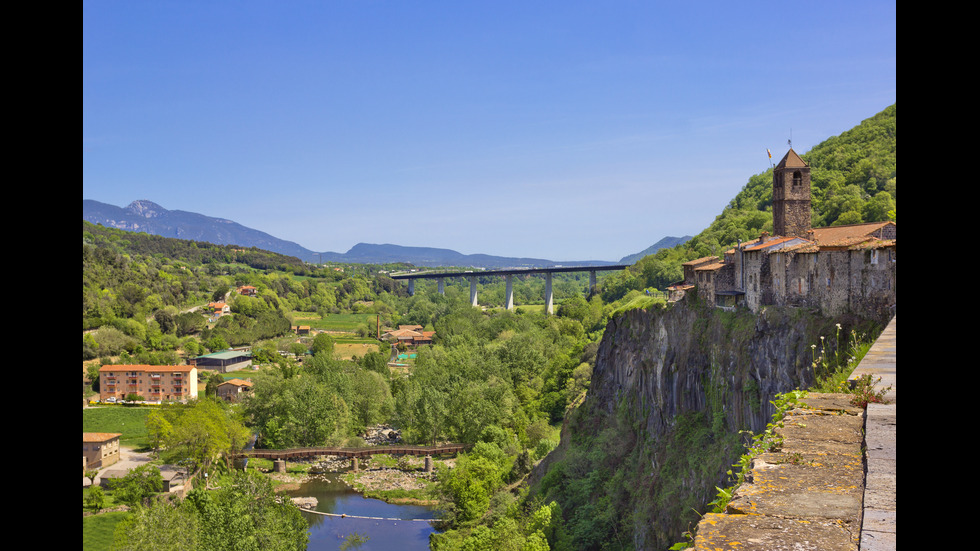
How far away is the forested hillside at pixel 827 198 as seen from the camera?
Answer: 58.1m

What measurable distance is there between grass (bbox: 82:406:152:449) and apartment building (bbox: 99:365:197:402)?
4172 mm

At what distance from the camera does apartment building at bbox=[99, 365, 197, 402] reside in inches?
2987

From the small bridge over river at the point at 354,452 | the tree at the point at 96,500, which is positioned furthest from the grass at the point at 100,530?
the small bridge over river at the point at 354,452

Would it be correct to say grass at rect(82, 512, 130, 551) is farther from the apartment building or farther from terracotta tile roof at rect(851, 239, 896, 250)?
the apartment building

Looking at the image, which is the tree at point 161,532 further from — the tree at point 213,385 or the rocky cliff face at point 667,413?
the tree at point 213,385

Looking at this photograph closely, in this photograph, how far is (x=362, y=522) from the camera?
4044cm

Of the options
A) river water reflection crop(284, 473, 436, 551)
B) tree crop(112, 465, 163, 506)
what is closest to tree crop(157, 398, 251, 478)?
tree crop(112, 465, 163, 506)

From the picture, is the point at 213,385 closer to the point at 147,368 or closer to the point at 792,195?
the point at 147,368

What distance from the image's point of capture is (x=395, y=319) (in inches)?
5384

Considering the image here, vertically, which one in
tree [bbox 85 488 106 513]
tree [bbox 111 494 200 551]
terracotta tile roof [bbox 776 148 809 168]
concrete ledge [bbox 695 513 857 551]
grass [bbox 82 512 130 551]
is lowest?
grass [bbox 82 512 130 551]

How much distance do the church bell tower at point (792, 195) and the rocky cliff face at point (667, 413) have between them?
5008mm

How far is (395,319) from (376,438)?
76.4 metres

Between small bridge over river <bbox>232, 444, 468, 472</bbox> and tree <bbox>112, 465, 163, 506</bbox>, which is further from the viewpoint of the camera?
small bridge over river <bbox>232, 444, 468, 472</bbox>

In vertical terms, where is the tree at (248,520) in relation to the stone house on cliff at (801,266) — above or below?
below
